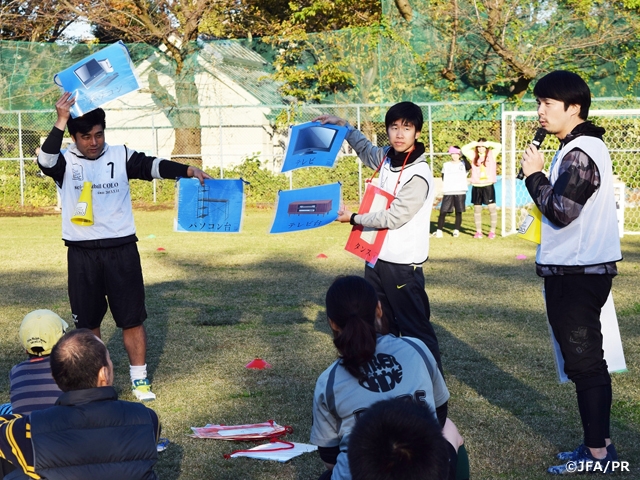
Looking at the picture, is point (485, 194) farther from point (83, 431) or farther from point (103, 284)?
point (83, 431)

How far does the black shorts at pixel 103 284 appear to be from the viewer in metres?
5.56

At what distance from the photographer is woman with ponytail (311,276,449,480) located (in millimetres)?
2980

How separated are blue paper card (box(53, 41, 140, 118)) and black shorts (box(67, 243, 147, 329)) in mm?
976

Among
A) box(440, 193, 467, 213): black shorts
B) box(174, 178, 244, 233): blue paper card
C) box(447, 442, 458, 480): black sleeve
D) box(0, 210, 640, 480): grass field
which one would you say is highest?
box(174, 178, 244, 233): blue paper card

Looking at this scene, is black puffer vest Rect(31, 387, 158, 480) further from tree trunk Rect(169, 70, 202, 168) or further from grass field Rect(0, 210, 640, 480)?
tree trunk Rect(169, 70, 202, 168)

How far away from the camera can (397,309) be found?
16.6ft

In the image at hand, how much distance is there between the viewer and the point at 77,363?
2.91 m

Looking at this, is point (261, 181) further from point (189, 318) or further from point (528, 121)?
point (189, 318)

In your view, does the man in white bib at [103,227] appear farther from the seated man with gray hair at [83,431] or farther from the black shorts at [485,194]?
the black shorts at [485,194]

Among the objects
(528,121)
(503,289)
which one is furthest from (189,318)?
(528,121)

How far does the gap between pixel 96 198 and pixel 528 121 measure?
15.5m

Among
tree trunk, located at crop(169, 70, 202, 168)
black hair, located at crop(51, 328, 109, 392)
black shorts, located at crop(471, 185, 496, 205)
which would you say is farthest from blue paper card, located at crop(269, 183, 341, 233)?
tree trunk, located at crop(169, 70, 202, 168)

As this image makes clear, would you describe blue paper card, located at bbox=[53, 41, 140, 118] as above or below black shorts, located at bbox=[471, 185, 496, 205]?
above

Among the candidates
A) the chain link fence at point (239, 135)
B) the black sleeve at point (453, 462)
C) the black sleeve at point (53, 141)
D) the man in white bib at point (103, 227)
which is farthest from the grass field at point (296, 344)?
the chain link fence at point (239, 135)
